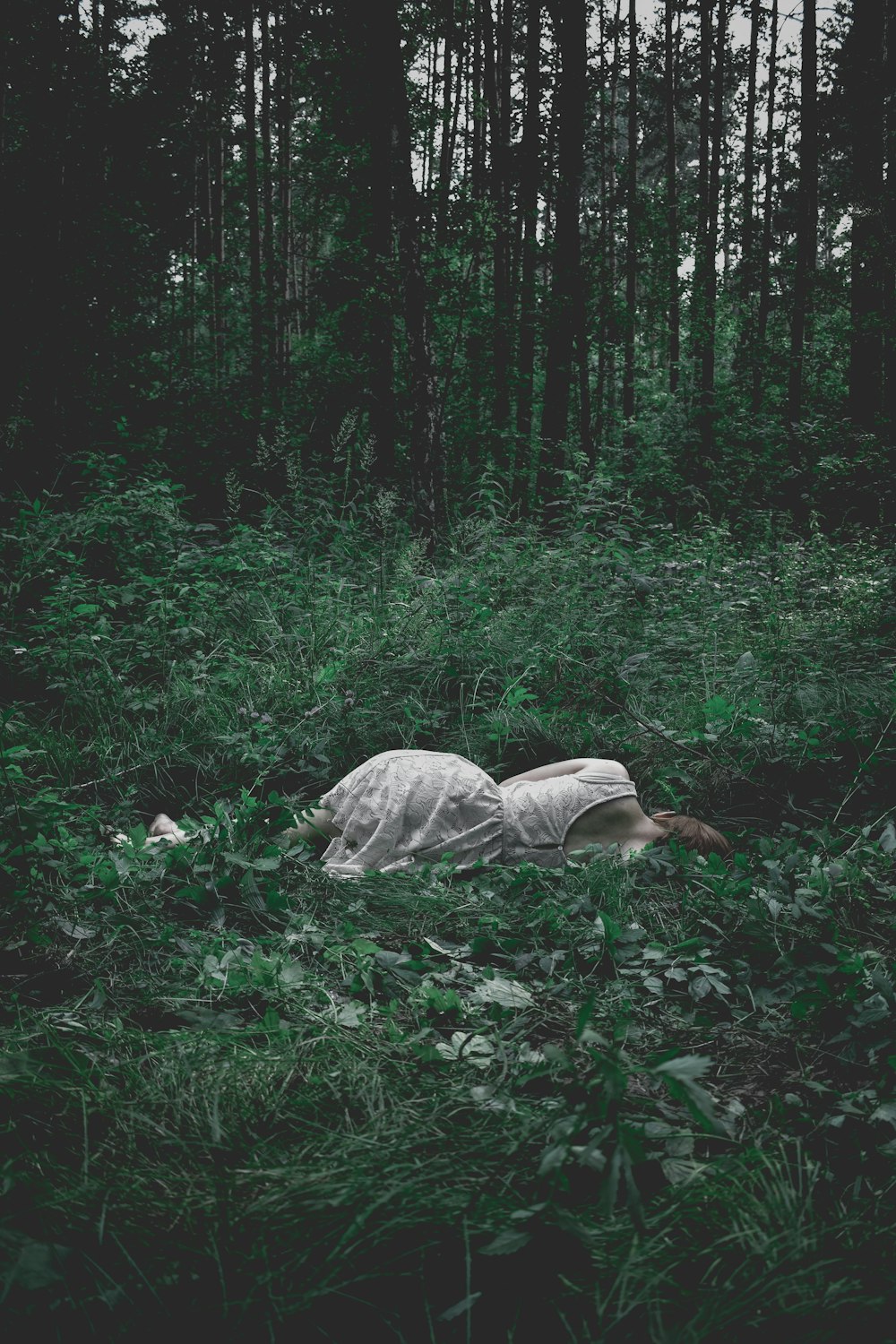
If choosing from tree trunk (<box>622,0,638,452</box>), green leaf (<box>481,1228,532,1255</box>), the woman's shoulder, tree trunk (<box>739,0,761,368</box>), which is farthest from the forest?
tree trunk (<box>739,0,761,368</box>)

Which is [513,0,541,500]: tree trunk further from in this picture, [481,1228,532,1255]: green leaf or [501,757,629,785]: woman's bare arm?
[481,1228,532,1255]: green leaf

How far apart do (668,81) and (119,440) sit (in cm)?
1500

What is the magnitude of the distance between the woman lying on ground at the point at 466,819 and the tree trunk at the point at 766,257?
9.80 metres

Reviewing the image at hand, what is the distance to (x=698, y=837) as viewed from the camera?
10.5 ft

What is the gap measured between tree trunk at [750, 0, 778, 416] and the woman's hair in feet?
32.1

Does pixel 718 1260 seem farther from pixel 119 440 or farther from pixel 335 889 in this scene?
pixel 119 440

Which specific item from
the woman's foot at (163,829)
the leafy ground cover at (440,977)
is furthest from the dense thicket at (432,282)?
the woman's foot at (163,829)

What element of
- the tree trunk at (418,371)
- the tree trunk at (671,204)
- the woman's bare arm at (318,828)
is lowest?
the woman's bare arm at (318,828)

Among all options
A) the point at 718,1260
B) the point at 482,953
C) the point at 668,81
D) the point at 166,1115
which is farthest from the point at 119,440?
the point at 668,81

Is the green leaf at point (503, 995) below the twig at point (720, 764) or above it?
below

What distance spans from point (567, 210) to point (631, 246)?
189cm

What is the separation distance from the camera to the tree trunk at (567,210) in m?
9.35

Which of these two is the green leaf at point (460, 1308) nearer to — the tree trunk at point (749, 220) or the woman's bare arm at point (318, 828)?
the woman's bare arm at point (318, 828)

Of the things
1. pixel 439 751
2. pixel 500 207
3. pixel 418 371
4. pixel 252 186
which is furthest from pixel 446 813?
pixel 252 186
